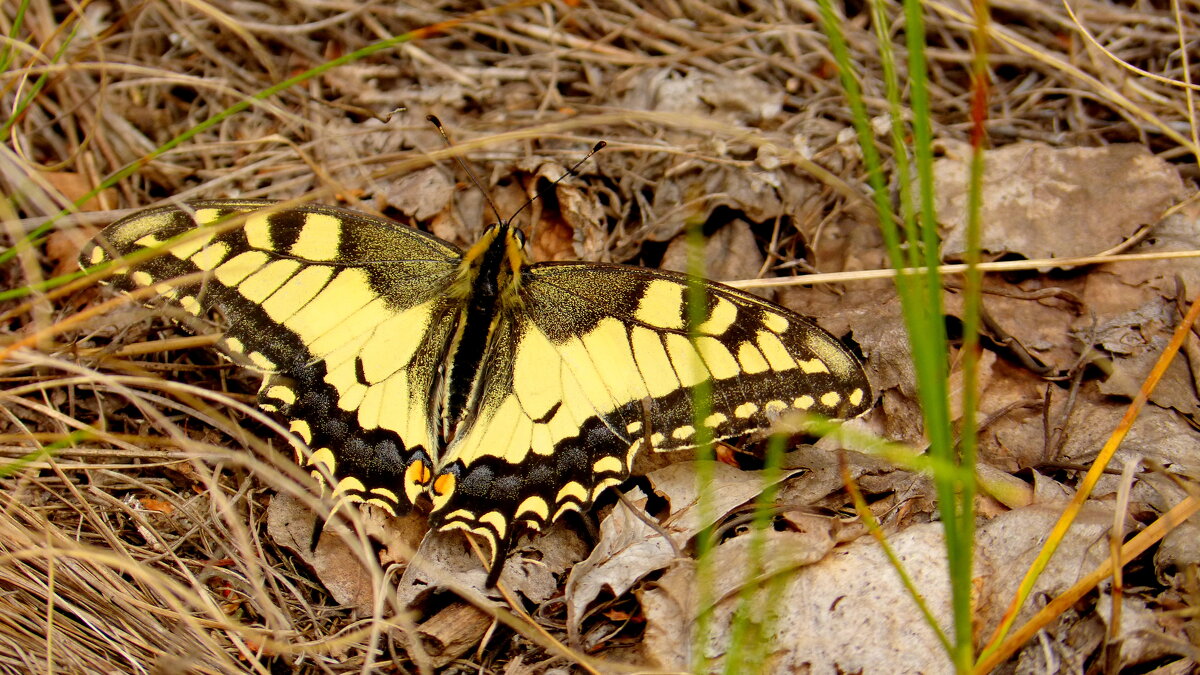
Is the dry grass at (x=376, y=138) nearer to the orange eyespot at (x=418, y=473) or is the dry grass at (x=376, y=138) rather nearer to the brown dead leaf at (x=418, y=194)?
the brown dead leaf at (x=418, y=194)

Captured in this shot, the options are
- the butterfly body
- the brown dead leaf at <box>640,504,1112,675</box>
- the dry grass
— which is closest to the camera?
the brown dead leaf at <box>640,504,1112,675</box>

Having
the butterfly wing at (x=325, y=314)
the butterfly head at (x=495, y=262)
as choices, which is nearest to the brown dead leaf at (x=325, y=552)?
the butterfly wing at (x=325, y=314)

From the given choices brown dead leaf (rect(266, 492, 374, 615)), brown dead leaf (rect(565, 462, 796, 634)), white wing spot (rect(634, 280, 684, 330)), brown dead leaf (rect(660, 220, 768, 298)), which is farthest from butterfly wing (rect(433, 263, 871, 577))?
brown dead leaf (rect(660, 220, 768, 298))

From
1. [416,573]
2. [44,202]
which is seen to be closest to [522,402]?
[416,573]

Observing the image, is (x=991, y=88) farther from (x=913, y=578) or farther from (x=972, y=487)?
A: (x=972, y=487)

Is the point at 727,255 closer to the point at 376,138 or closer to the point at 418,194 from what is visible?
the point at 418,194

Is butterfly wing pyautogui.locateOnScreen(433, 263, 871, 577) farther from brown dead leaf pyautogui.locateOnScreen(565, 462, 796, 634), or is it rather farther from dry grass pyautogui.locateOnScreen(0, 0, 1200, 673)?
dry grass pyautogui.locateOnScreen(0, 0, 1200, 673)
